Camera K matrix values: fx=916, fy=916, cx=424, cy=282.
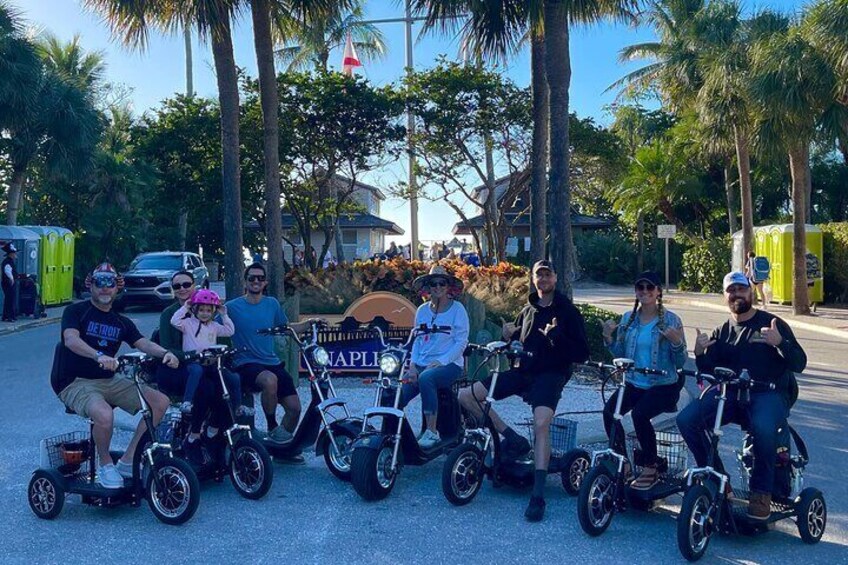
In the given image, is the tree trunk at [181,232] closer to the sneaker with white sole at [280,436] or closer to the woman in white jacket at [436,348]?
the sneaker with white sole at [280,436]

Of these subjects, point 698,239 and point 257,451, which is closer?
point 257,451

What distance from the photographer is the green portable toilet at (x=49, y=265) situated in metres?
25.3

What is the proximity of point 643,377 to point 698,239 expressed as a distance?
3430 cm

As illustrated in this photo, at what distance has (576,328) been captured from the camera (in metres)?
6.73

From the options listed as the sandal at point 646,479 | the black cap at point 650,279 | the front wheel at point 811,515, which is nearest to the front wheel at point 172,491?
the sandal at point 646,479

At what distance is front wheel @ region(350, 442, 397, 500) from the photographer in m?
6.42

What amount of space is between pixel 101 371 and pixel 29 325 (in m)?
16.5

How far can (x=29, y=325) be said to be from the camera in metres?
21.3

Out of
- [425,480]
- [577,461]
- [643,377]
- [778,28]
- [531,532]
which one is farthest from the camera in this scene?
[778,28]

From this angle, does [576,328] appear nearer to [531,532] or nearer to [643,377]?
[643,377]

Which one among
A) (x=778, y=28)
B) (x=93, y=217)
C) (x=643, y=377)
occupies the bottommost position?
(x=643, y=377)

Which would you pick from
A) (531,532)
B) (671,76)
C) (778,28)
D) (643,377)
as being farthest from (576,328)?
(671,76)

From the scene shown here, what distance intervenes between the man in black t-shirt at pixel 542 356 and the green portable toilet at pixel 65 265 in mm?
22560

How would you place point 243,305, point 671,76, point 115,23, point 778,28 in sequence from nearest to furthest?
point 243,305
point 115,23
point 778,28
point 671,76
